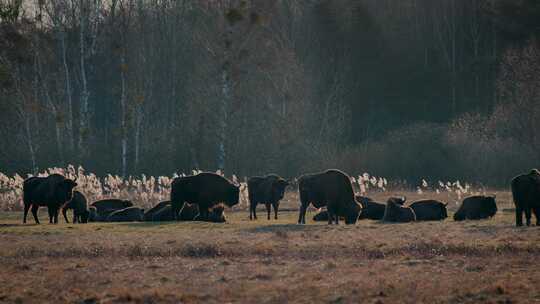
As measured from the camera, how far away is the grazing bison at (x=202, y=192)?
29.8 m

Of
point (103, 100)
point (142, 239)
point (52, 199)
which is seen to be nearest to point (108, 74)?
point (103, 100)

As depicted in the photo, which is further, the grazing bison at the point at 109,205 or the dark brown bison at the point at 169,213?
the grazing bison at the point at 109,205

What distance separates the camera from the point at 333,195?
1117 inches

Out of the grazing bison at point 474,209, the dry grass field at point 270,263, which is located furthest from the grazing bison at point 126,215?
the grazing bison at point 474,209

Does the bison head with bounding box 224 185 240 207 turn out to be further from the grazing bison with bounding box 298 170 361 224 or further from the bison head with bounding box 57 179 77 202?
the bison head with bounding box 57 179 77 202

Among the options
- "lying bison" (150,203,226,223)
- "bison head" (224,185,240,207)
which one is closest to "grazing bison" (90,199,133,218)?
"lying bison" (150,203,226,223)

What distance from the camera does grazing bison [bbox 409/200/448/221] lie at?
30953 mm

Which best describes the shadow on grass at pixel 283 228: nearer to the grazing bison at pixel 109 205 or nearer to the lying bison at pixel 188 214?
the lying bison at pixel 188 214

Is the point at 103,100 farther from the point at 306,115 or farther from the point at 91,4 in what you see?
the point at 306,115

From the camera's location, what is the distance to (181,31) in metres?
71.3

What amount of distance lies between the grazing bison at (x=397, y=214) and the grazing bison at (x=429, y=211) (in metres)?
0.82

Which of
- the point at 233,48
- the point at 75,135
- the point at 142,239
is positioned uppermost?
the point at 233,48

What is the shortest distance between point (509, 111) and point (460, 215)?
81.2 ft

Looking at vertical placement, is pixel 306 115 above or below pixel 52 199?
above
